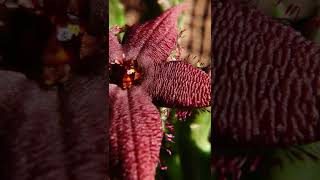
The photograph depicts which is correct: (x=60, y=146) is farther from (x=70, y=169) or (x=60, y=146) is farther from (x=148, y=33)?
(x=148, y=33)

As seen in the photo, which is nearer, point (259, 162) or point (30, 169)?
point (30, 169)

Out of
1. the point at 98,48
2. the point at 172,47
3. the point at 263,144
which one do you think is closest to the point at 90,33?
the point at 98,48

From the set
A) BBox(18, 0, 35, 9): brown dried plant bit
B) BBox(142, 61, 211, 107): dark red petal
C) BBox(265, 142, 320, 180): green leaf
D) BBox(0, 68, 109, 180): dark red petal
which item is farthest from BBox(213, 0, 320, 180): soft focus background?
BBox(18, 0, 35, 9): brown dried plant bit

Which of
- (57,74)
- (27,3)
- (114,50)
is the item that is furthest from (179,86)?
(27,3)

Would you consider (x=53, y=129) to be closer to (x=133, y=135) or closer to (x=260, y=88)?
(x=133, y=135)

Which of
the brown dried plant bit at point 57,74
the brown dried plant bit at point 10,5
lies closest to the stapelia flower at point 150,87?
the brown dried plant bit at point 57,74

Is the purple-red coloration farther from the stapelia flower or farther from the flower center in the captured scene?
the flower center

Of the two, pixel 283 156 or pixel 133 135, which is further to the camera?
pixel 283 156
